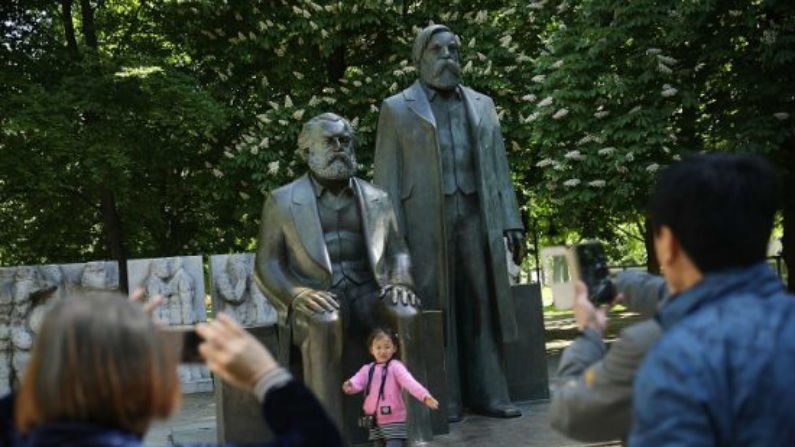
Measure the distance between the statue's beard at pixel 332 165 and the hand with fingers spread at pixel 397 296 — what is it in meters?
0.91

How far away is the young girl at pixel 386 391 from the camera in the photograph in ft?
23.9

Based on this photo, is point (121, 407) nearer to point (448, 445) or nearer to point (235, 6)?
point (448, 445)

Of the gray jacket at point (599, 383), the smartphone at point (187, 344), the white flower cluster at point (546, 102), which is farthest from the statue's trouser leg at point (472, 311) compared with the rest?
the white flower cluster at point (546, 102)

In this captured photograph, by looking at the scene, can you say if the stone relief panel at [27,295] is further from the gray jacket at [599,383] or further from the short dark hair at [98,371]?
the short dark hair at [98,371]

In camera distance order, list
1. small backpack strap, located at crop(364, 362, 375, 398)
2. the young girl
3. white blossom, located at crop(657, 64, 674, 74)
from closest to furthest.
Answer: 1. the young girl
2. small backpack strap, located at crop(364, 362, 375, 398)
3. white blossom, located at crop(657, 64, 674, 74)

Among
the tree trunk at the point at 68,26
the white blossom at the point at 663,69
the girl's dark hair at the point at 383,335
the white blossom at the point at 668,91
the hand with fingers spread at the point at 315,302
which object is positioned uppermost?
the tree trunk at the point at 68,26

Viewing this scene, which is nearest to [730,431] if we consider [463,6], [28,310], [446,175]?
[446,175]

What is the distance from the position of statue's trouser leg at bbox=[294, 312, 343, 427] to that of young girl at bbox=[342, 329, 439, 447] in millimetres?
330

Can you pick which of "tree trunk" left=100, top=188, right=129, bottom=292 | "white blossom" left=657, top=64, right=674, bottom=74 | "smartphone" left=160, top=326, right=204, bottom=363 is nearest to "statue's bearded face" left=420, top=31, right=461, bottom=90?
"smartphone" left=160, top=326, right=204, bottom=363

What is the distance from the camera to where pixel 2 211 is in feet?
72.9

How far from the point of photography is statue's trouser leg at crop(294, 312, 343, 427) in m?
7.82

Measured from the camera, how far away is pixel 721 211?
2.54 metres

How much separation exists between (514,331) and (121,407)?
7.52 metres

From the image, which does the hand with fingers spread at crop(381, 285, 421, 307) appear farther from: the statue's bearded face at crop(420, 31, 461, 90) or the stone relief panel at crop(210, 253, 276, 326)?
the stone relief panel at crop(210, 253, 276, 326)
